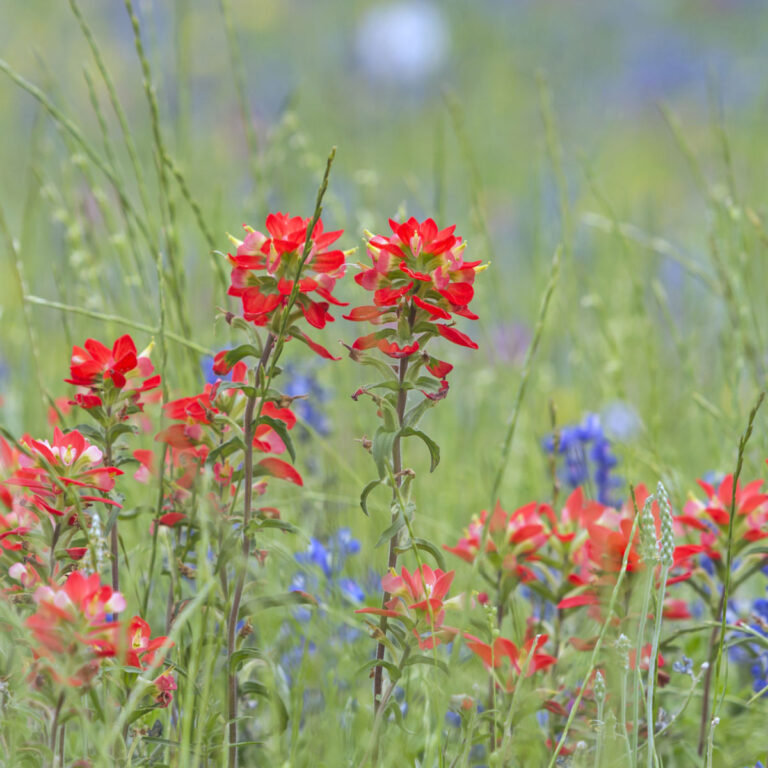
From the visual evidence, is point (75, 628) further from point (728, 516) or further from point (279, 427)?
point (728, 516)

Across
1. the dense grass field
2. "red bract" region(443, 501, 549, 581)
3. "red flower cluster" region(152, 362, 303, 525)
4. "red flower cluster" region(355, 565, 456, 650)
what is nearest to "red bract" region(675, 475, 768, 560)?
the dense grass field

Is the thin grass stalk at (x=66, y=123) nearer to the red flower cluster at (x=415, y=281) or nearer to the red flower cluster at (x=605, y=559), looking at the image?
the red flower cluster at (x=415, y=281)

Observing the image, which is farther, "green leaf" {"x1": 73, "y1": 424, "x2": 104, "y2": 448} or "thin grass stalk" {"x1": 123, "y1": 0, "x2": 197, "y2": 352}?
"thin grass stalk" {"x1": 123, "y1": 0, "x2": 197, "y2": 352}

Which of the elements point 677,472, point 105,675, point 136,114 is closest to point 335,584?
point 105,675

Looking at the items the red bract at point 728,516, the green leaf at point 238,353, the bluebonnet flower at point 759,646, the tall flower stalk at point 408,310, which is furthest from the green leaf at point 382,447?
the bluebonnet flower at point 759,646

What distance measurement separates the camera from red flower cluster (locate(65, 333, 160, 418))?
69 cm

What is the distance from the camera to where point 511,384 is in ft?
5.59

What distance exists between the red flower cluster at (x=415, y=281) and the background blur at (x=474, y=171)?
440 mm

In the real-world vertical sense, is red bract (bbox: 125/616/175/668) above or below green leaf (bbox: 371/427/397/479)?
below

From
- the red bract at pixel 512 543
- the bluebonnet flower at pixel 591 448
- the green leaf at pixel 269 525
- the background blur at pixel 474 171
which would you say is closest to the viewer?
the green leaf at pixel 269 525

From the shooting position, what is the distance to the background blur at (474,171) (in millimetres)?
1472

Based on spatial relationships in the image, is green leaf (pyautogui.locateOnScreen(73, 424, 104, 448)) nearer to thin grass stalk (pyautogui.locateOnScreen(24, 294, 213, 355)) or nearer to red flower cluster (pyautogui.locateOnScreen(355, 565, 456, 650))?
thin grass stalk (pyautogui.locateOnScreen(24, 294, 213, 355))

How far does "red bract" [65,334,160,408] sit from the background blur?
1.08ft

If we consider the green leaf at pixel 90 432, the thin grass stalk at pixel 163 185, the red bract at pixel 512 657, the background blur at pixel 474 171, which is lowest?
the red bract at pixel 512 657
